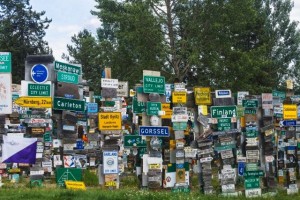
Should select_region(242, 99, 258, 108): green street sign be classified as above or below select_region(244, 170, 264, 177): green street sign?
above

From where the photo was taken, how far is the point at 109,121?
47.0 feet

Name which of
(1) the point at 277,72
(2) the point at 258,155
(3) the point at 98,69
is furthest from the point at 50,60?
(3) the point at 98,69

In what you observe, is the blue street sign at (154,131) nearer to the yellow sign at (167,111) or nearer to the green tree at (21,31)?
the yellow sign at (167,111)

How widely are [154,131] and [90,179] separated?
5025 millimetres

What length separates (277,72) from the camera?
46656 mm

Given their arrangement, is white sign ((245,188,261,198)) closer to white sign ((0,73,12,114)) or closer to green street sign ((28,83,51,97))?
green street sign ((28,83,51,97))

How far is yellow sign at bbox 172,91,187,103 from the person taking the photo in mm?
14656

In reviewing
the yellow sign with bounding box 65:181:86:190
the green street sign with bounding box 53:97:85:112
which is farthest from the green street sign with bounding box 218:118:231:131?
the yellow sign with bounding box 65:181:86:190

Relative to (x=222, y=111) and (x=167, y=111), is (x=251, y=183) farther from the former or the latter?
(x=167, y=111)

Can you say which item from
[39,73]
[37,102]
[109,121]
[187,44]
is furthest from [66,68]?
[187,44]

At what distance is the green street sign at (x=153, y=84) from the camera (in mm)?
14469

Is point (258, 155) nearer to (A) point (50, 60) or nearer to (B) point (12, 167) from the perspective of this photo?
(A) point (50, 60)

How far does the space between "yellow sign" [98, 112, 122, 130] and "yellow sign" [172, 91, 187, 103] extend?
1718 millimetres

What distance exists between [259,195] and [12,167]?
414 inches
